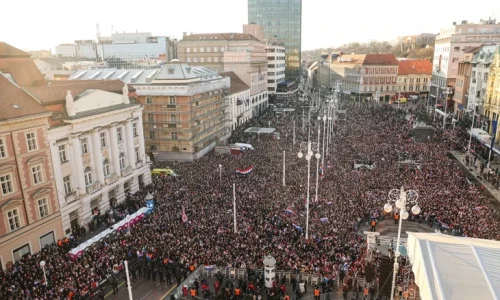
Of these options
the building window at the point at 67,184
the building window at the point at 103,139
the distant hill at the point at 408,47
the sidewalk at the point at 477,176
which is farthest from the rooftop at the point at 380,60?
the building window at the point at 67,184

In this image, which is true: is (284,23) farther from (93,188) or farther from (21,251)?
(21,251)

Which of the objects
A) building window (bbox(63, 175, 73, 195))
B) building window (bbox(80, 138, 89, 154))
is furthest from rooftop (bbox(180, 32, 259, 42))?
building window (bbox(63, 175, 73, 195))

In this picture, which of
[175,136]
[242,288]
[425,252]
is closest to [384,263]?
[425,252]

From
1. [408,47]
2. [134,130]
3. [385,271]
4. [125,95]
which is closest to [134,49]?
[134,130]

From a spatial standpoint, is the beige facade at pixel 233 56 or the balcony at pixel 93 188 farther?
the beige facade at pixel 233 56

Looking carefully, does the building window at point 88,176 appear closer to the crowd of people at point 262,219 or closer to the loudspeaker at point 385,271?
the crowd of people at point 262,219

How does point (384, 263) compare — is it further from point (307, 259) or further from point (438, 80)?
point (438, 80)
